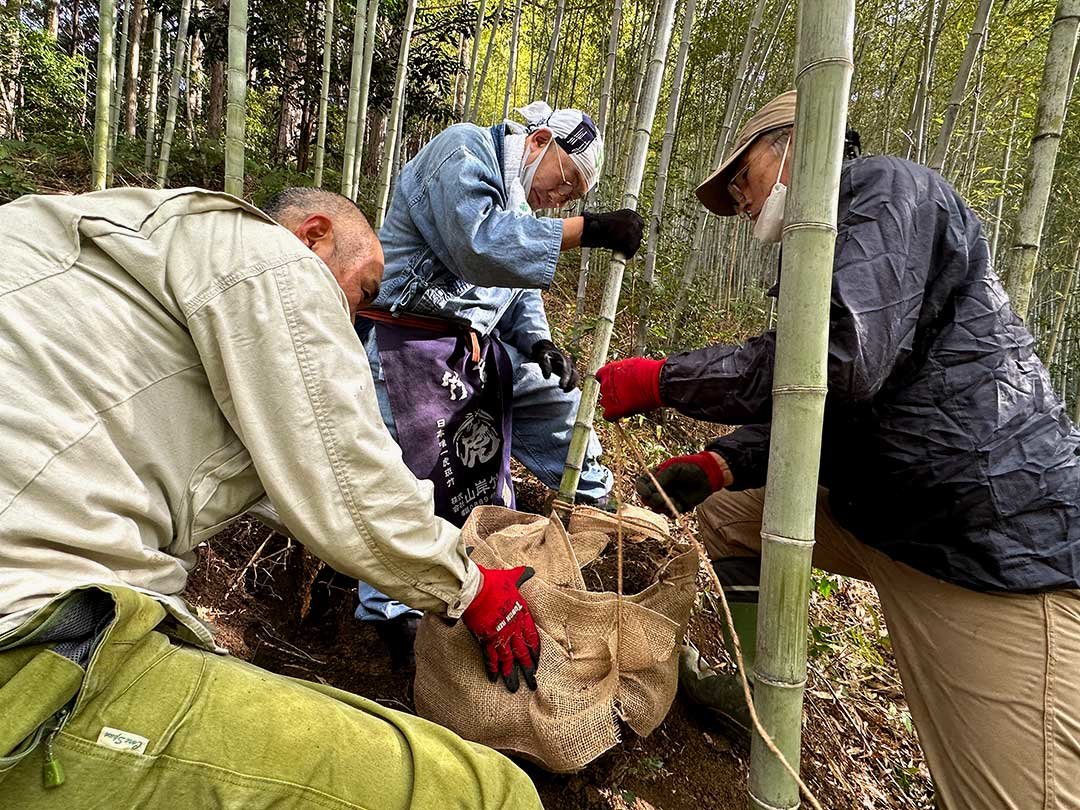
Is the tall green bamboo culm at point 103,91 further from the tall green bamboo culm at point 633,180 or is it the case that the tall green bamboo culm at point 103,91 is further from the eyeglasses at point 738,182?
the eyeglasses at point 738,182

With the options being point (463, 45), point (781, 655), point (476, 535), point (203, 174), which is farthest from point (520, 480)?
point (463, 45)

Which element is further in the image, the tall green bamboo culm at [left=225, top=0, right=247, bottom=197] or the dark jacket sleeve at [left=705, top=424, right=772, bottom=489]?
the tall green bamboo culm at [left=225, top=0, right=247, bottom=197]

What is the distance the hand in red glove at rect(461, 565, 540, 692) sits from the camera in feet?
4.48

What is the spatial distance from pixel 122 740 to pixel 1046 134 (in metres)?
3.51

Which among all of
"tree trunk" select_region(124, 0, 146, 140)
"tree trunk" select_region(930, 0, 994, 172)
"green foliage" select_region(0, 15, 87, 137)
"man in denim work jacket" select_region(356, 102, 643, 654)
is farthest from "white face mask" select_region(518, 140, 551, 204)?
"green foliage" select_region(0, 15, 87, 137)

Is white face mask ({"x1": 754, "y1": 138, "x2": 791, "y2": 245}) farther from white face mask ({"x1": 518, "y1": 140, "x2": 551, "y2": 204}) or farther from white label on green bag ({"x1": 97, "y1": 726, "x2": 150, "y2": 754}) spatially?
white label on green bag ({"x1": 97, "y1": 726, "x2": 150, "y2": 754})

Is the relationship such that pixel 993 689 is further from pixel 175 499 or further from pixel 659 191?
pixel 659 191

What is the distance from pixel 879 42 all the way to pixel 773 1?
2652mm

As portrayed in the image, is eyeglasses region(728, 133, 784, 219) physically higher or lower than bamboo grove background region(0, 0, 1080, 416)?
lower

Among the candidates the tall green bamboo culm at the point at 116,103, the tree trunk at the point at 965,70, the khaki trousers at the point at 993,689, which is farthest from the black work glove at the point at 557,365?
the tall green bamboo culm at the point at 116,103

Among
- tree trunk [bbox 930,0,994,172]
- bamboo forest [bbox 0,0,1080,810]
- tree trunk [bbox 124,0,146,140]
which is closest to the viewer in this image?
bamboo forest [bbox 0,0,1080,810]

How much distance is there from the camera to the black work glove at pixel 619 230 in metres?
1.98

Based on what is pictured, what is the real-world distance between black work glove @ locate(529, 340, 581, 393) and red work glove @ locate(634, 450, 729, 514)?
2.05 ft

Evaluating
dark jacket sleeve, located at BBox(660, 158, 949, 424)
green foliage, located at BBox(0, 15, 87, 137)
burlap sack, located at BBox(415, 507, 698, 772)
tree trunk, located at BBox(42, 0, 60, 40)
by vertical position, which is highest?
tree trunk, located at BBox(42, 0, 60, 40)
